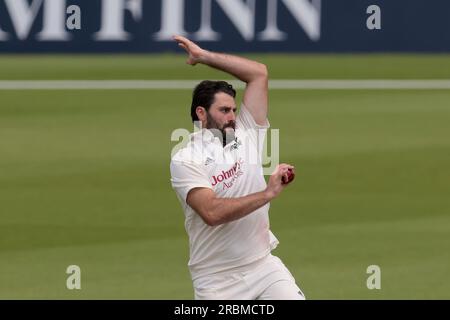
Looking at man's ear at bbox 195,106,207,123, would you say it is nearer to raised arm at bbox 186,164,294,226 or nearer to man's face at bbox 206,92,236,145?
man's face at bbox 206,92,236,145

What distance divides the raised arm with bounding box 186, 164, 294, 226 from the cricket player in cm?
6

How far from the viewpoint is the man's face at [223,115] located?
414 inches

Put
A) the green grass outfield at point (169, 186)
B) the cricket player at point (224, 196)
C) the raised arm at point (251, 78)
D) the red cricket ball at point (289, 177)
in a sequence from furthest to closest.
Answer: the green grass outfield at point (169, 186)
the raised arm at point (251, 78)
the cricket player at point (224, 196)
the red cricket ball at point (289, 177)

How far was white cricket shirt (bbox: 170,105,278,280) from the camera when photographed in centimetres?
1050

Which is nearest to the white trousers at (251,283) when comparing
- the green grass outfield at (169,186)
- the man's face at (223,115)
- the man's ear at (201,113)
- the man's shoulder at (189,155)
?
the man's shoulder at (189,155)

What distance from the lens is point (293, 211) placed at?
52.4 feet

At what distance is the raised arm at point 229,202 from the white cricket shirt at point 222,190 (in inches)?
4.8

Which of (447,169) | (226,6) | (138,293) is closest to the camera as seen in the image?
(138,293)

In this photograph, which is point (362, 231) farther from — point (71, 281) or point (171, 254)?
point (71, 281)

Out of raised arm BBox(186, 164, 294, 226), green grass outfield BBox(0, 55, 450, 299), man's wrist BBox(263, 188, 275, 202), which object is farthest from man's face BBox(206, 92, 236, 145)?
green grass outfield BBox(0, 55, 450, 299)

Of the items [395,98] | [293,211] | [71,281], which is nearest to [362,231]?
[293,211]

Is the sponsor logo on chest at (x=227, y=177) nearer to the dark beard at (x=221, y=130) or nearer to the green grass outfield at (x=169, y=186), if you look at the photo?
the dark beard at (x=221, y=130)

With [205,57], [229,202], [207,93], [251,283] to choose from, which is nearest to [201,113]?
[207,93]
